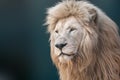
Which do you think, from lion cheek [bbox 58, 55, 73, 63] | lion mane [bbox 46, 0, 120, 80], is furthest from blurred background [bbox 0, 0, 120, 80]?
lion cheek [bbox 58, 55, 73, 63]

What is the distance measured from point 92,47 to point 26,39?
1.05 m

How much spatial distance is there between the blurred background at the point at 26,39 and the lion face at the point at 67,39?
0.80 m

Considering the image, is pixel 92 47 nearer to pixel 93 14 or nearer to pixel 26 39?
pixel 93 14

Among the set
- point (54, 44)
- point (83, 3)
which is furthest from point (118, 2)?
point (54, 44)

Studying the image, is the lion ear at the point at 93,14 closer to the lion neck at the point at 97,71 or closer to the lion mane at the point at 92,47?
the lion mane at the point at 92,47

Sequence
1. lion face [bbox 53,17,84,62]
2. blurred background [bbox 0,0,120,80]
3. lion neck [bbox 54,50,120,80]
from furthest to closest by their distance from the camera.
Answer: blurred background [bbox 0,0,120,80] → lion neck [bbox 54,50,120,80] → lion face [bbox 53,17,84,62]

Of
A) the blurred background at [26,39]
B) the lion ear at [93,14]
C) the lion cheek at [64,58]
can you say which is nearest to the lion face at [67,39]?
the lion cheek at [64,58]

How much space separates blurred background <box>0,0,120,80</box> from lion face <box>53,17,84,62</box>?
80cm

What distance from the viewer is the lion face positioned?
2.81 meters

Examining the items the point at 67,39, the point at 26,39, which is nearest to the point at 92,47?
the point at 67,39

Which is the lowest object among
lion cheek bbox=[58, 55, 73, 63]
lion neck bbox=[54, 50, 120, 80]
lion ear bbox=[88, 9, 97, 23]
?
lion neck bbox=[54, 50, 120, 80]

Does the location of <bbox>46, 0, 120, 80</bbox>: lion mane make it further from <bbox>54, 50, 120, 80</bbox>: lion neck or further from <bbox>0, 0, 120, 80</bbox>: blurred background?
<bbox>0, 0, 120, 80</bbox>: blurred background

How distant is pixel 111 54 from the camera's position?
2.96 m

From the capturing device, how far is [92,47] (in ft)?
9.39
